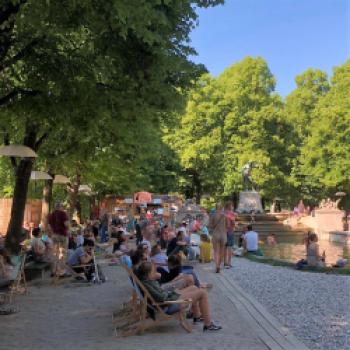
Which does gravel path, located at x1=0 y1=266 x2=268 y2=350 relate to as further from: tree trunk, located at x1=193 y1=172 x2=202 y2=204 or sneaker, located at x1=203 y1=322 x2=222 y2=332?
tree trunk, located at x1=193 y1=172 x2=202 y2=204

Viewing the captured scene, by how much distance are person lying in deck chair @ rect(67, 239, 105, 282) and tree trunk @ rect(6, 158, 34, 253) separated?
3.63m

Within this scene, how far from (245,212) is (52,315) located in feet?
115

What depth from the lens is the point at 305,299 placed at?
10.2 m

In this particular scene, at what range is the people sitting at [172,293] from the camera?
7.36 metres

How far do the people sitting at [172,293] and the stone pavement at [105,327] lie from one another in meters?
0.19

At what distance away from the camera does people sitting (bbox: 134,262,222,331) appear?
24.1 feet

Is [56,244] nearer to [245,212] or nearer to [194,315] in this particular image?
[194,315]

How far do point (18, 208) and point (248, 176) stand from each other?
111 ft

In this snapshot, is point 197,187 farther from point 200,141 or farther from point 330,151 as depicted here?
point 330,151

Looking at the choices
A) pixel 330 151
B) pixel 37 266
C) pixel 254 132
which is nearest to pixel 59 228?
pixel 37 266

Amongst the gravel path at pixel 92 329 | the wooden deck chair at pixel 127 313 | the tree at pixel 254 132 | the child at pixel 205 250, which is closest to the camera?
the gravel path at pixel 92 329

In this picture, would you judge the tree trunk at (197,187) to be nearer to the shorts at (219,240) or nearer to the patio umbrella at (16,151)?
the shorts at (219,240)

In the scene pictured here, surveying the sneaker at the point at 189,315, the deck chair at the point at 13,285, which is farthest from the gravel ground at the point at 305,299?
the deck chair at the point at 13,285

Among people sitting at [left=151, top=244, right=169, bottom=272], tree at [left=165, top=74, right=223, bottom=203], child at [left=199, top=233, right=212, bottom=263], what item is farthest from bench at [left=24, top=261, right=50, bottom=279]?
tree at [left=165, top=74, right=223, bottom=203]
